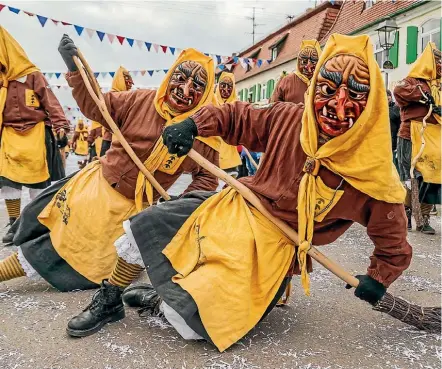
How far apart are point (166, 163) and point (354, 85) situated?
138cm

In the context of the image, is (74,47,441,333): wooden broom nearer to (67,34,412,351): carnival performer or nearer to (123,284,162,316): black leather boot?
(67,34,412,351): carnival performer

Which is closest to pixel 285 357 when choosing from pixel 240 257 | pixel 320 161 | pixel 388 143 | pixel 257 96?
pixel 240 257

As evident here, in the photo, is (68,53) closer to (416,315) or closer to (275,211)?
(275,211)

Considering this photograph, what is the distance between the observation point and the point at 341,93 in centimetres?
203

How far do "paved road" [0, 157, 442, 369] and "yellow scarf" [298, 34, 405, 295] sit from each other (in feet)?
2.09

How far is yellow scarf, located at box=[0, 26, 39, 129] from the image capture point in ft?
13.3

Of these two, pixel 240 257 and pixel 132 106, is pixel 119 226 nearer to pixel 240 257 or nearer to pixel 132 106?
pixel 132 106

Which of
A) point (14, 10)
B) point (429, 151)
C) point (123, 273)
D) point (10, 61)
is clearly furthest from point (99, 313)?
point (14, 10)

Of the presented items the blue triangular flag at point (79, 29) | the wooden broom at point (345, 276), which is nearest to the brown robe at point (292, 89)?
the wooden broom at point (345, 276)

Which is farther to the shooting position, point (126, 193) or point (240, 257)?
point (126, 193)

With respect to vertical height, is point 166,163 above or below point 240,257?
above

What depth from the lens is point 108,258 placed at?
2.94m

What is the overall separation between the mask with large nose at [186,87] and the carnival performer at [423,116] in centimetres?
283

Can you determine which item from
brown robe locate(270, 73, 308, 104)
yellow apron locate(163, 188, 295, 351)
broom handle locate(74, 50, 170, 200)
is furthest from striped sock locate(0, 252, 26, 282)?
brown robe locate(270, 73, 308, 104)
